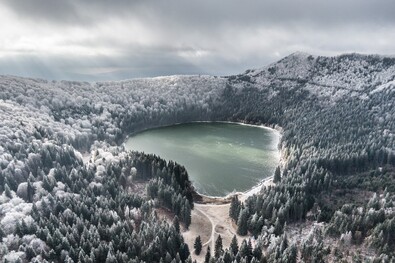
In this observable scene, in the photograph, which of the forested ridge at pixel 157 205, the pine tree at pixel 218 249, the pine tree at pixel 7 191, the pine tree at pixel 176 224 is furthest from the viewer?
the pine tree at pixel 7 191

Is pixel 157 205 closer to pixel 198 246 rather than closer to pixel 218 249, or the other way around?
pixel 198 246

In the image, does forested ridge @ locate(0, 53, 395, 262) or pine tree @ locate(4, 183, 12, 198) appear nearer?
forested ridge @ locate(0, 53, 395, 262)

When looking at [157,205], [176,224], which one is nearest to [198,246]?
[176,224]

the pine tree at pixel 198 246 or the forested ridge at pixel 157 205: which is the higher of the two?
the forested ridge at pixel 157 205

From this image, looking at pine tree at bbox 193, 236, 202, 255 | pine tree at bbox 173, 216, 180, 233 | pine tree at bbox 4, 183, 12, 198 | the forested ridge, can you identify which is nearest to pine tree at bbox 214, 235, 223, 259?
the forested ridge

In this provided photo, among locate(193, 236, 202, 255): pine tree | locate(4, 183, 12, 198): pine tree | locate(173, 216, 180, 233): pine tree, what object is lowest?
locate(193, 236, 202, 255): pine tree

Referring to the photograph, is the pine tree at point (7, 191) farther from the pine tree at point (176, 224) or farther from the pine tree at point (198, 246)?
the pine tree at point (198, 246)

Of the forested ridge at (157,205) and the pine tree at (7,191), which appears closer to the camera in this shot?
the forested ridge at (157,205)

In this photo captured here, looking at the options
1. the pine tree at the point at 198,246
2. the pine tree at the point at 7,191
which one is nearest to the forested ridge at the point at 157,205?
the pine tree at the point at 7,191

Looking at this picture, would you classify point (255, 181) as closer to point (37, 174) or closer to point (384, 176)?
point (384, 176)

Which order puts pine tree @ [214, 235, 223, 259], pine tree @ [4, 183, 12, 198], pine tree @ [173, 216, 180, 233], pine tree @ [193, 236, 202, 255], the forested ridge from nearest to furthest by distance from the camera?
1. the forested ridge
2. pine tree @ [214, 235, 223, 259]
3. pine tree @ [193, 236, 202, 255]
4. pine tree @ [173, 216, 180, 233]
5. pine tree @ [4, 183, 12, 198]

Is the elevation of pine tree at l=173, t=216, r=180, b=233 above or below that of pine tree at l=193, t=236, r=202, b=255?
above

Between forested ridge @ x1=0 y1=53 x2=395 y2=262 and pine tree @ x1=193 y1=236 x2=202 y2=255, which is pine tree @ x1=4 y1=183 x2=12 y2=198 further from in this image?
pine tree @ x1=193 y1=236 x2=202 y2=255

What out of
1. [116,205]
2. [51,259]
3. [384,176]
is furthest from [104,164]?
[384,176]
